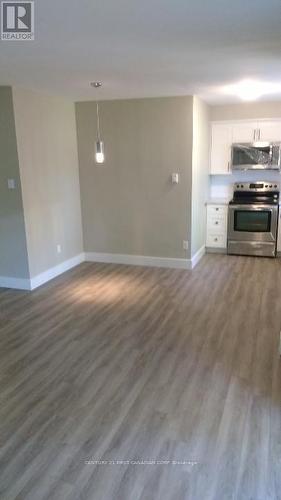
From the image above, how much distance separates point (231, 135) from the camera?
19.8 feet

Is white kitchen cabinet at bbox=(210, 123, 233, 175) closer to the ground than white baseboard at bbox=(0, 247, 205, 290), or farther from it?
farther from it

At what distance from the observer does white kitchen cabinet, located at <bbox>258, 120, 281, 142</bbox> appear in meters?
5.79

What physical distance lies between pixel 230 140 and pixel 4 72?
3782 mm

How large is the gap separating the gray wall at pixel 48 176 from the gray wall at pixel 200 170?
71.3 inches

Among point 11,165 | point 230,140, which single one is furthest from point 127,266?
point 230,140

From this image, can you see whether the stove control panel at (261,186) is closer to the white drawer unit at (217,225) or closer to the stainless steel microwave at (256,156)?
the stainless steel microwave at (256,156)

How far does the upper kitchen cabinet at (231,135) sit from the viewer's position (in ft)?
19.1

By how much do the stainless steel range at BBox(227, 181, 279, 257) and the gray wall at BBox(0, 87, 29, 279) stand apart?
330 centimetres

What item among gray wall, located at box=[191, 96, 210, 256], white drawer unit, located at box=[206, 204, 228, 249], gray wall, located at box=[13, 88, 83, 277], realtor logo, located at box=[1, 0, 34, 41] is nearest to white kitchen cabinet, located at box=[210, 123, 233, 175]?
gray wall, located at box=[191, 96, 210, 256]

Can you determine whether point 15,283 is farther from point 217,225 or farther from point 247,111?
point 247,111

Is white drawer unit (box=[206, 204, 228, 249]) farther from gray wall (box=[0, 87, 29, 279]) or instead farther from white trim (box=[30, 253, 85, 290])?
gray wall (box=[0, 87, 29, 279])

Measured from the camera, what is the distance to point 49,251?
16.8ft

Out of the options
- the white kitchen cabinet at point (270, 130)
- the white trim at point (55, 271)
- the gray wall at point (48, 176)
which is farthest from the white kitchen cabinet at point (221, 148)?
the white trim at point (55, 271)

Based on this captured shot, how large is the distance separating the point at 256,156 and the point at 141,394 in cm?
453
